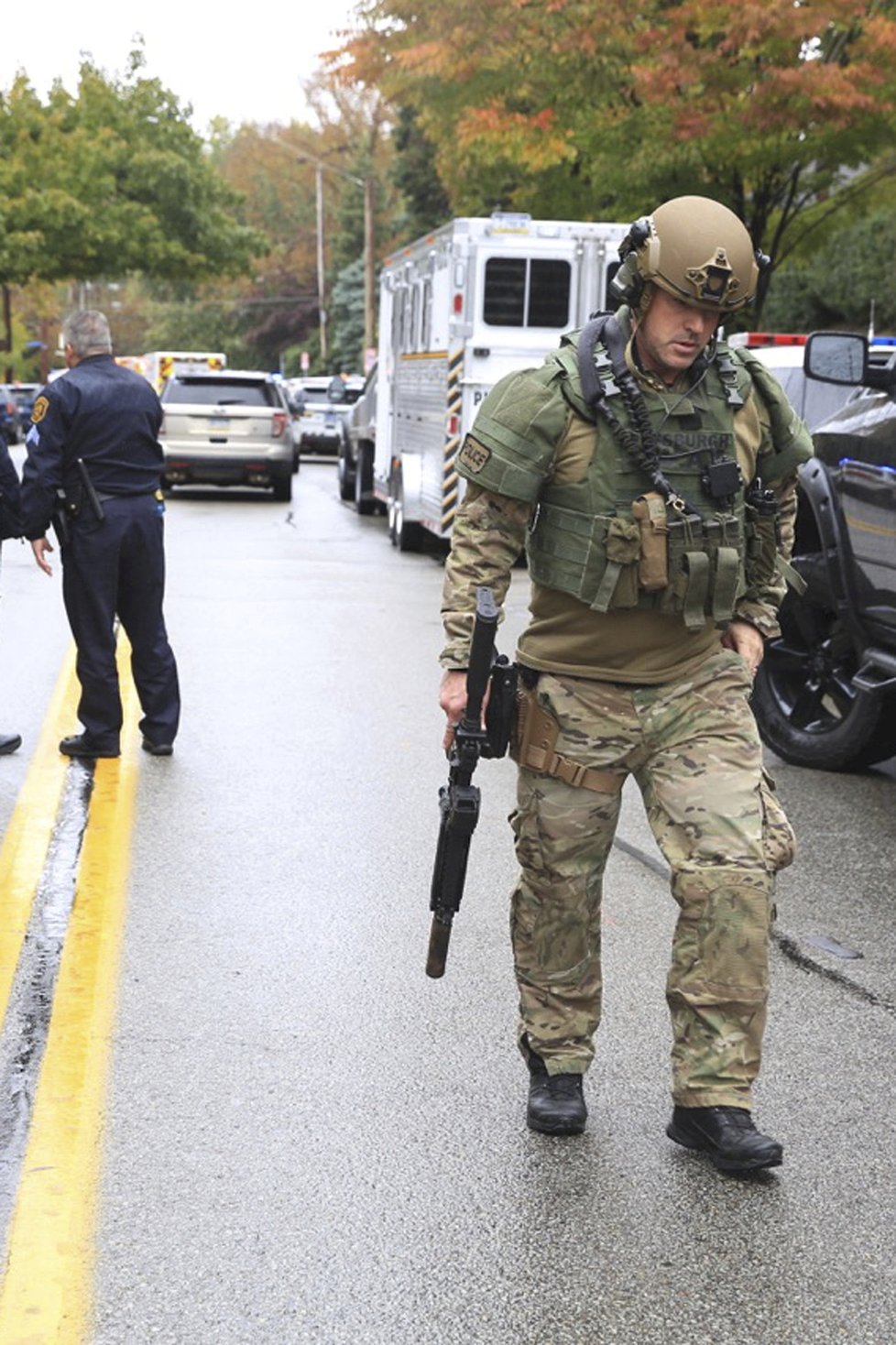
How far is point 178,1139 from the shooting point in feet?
13.0

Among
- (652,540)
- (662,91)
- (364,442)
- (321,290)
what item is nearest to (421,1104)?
(652,540)

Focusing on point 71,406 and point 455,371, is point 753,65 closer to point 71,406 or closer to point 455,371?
point 455,371

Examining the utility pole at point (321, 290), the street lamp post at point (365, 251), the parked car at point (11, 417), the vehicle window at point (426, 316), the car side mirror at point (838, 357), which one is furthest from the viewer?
the utility pole at point (321, 290)

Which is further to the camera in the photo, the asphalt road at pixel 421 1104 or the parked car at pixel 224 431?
the parked car at pixel 224 431

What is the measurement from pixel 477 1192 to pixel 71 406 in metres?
4.55

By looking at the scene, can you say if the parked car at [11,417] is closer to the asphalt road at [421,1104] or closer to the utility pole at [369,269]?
the utility pole at [369,269]

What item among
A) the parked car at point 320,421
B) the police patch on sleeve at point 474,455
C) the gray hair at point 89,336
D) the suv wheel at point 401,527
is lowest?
the parked car at point 320,421

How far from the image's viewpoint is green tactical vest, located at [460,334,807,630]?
3854 mm

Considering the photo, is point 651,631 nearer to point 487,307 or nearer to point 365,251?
point 487,307

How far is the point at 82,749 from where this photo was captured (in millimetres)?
7816

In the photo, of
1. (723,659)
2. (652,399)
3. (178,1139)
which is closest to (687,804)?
(723,659)

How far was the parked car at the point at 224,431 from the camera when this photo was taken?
22.8 meters

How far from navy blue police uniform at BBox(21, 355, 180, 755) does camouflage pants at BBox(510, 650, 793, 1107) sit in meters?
3.89

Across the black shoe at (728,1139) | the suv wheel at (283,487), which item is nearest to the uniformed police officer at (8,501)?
the black shoe at (728,1139)
